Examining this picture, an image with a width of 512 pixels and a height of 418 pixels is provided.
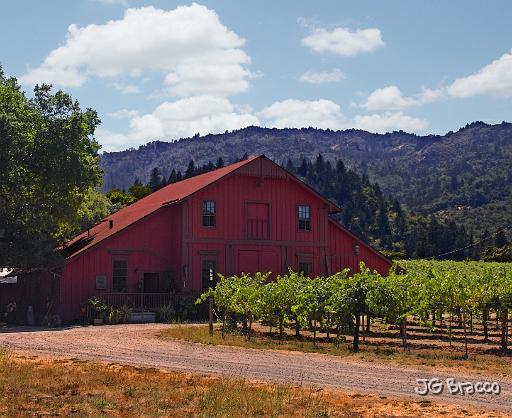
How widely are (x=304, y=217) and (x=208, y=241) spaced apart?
6.76 m

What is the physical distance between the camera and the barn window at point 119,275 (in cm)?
3881

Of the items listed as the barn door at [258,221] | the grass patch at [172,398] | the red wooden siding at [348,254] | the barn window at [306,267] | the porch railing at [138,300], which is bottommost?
the grass patch at [172,398]

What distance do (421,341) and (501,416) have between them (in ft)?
53.1

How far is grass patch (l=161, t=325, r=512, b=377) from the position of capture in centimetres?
2081

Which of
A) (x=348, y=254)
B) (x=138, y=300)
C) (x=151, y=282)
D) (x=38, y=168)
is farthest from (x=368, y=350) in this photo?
(x=38, y=168)

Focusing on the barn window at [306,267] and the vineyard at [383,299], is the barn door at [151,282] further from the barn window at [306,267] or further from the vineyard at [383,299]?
the vineyard at [383,299]

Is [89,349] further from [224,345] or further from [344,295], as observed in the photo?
[344,295]

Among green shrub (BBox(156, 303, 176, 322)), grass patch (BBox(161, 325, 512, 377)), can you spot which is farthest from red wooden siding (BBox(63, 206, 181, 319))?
grass patch (BBox(161, 325, 512, 377))

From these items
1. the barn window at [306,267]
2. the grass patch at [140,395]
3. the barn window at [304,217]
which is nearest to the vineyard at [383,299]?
the grass patch at [140,395]

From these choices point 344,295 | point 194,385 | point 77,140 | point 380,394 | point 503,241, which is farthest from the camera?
point 503,241

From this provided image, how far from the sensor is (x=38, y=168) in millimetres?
39062

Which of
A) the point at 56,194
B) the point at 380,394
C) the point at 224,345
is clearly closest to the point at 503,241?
the point at 56,194

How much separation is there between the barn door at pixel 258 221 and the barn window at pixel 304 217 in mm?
2285

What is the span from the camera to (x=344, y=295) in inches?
995
